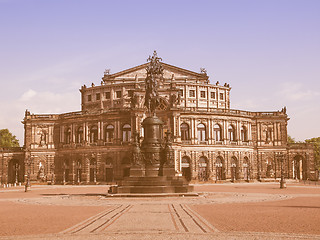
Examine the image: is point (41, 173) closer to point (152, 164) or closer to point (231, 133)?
point (231, 133)

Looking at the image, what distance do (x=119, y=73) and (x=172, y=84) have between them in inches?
617

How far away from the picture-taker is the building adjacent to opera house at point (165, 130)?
251 feet

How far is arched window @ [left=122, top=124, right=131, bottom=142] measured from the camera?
78.2 meters

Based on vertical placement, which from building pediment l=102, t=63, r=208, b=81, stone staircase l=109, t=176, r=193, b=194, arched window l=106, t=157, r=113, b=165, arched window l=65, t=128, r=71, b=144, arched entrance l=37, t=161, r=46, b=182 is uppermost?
building pediment l=102, t=63, r=208, b=81

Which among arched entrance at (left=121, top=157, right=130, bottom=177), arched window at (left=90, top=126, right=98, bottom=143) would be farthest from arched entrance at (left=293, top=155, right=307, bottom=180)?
arched window at (left=90, top=126, right=98, bottom=143)

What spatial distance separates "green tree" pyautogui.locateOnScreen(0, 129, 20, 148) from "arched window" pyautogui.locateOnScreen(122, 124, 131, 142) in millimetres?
46053

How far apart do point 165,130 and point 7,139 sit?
56.9 metres

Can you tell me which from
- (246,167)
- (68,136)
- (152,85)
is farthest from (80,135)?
(152,85)

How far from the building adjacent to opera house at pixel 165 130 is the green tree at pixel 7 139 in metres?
22.8

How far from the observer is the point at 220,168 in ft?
259

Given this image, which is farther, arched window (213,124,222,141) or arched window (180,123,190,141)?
arched window (213,124,222,141)

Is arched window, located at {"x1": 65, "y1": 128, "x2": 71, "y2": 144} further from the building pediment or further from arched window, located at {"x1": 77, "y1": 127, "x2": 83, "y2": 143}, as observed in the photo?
the building pediment

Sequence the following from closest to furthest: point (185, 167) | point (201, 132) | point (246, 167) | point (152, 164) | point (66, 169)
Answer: point (152, 164), point (185, 167), point (201, 132), point (246, 167), point (66, 169)

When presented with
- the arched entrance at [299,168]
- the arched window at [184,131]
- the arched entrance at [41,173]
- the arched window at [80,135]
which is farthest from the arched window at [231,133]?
the arched entrance at [41,173]
